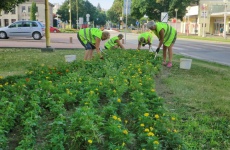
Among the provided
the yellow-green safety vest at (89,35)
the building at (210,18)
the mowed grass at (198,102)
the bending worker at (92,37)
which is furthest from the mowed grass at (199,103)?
the building at (210,18)

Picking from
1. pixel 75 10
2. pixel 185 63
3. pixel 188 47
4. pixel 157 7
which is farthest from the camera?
pixel 75 10

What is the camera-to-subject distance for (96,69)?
6.82 m

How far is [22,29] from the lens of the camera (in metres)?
26.0

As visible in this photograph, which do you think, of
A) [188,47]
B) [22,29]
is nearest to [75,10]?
[22,29]

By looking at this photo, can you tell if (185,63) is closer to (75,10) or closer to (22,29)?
(22,29)

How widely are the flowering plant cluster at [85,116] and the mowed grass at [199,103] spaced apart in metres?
0.37

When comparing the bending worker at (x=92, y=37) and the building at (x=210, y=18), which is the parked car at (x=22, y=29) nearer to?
the bending worker at (x=92, y=37)

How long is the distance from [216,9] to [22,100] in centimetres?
5816

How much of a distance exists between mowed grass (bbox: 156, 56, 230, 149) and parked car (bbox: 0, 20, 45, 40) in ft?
62.6

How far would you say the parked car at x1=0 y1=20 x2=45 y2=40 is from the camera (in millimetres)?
25906

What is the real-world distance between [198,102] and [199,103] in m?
0.09

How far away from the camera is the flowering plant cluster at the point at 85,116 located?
3.18m

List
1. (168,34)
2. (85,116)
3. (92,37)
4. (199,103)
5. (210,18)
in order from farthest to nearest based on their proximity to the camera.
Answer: (210,18)
(168,34)
(92,37)
(199,103)
(85,116)

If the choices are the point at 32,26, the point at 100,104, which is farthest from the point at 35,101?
the point at 32,26
